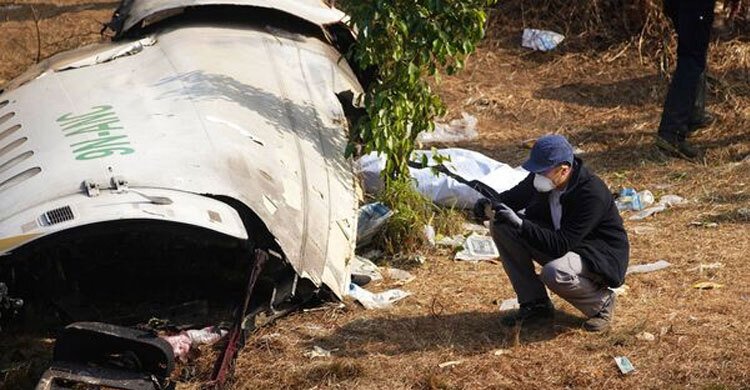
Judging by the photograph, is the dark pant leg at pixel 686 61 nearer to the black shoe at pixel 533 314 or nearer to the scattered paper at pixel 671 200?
the scattered paper at pixel 671 200

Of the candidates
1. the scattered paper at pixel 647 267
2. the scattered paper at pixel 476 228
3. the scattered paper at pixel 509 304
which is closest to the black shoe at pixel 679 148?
the scattered paper at pixel 476 228

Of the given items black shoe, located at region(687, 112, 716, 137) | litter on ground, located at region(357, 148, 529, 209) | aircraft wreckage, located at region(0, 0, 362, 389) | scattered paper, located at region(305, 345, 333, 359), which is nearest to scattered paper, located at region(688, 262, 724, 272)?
litter on ground, located at region(357, 148, 529, 209)

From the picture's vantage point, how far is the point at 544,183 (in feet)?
18.5

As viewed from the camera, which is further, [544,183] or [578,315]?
[578,315]

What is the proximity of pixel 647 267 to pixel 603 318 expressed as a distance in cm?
120

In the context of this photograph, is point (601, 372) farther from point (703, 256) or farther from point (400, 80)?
point (400, 80)

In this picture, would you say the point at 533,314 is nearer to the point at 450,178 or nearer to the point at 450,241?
the point at 450,241

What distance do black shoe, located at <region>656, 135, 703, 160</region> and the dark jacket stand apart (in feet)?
12.2

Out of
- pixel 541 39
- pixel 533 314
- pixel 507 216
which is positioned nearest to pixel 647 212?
pixel 533 314

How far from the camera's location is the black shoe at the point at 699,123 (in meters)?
9.84

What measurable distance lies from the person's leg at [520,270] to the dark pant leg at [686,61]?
364 centimetres

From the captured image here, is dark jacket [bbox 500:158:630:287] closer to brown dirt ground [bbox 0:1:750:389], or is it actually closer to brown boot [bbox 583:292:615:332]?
brown boot [bbox 583:292:615:332]

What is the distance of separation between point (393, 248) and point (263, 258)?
6.25ft

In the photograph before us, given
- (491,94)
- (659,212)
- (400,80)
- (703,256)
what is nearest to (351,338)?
(400,80)
